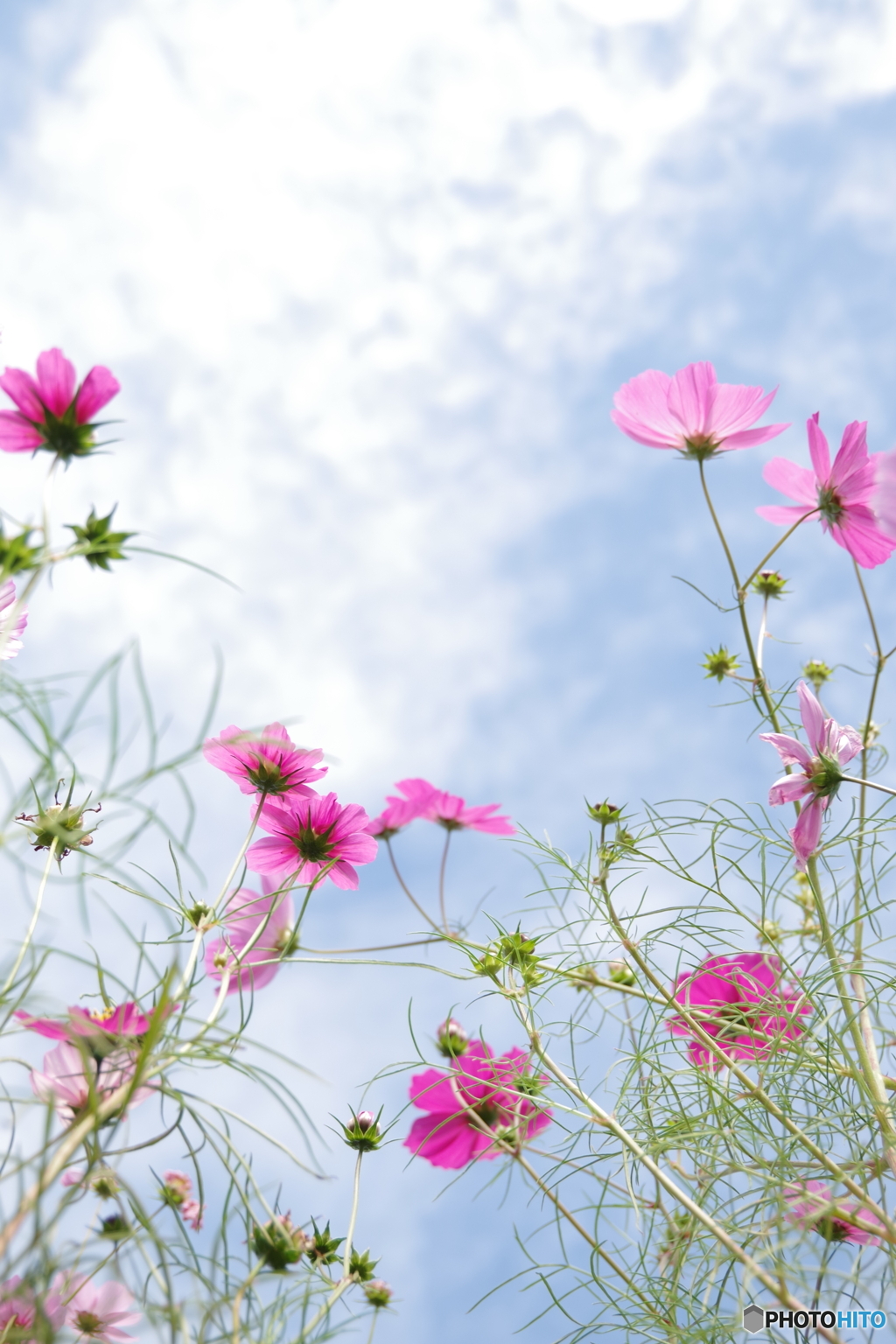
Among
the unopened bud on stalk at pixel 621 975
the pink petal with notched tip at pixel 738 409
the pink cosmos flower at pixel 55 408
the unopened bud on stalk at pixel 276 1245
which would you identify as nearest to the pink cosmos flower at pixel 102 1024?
the unopened bud on stalk at pixel 276 1245

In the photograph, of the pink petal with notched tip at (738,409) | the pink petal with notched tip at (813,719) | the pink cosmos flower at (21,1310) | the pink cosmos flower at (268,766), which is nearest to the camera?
the pink cosmos flower at (21,1310)

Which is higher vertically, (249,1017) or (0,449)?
(0,449)

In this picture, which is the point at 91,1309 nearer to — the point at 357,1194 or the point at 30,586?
the point at 357,1194

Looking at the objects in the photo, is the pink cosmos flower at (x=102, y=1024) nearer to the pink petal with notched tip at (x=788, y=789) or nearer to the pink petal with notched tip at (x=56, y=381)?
the pink petal with notched tip at (x=56, y=381)

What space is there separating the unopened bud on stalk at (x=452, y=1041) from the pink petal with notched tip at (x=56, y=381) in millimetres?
649

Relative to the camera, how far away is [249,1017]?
1.57ft

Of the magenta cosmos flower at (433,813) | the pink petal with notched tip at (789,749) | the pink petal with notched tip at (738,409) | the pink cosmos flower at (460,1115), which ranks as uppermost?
the pink petal with notched tip at (738,409)

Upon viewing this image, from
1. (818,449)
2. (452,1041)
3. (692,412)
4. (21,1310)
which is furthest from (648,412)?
(21,1310)

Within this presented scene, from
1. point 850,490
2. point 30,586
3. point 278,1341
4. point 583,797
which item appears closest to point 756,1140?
point 583,797

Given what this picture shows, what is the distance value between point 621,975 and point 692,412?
549 millimetres

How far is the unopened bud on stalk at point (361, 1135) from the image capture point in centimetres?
68

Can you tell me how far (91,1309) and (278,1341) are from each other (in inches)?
3.9

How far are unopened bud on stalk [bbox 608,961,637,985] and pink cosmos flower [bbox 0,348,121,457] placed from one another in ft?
2.21

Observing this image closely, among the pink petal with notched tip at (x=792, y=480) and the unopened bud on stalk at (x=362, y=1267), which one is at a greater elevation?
the pink petal with notched tip at (x=792, y=480)
